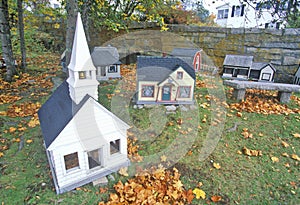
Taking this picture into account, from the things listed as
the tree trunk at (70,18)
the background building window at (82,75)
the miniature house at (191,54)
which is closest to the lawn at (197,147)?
the miniature house at (191,54)

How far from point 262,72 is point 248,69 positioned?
1.80 ft

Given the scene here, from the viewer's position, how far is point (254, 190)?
3.29 meters

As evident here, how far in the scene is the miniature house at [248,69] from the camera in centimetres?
727

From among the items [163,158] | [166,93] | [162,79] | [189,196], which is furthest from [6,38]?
[189,196]

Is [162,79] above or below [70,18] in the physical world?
below

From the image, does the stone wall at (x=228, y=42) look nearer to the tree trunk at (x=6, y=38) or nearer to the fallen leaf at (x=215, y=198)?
the tree trunk at (x=6, y=38)

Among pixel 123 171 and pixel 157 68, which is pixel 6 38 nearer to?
pixel 157 68

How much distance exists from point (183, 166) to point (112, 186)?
146 centimetres

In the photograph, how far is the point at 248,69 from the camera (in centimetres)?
734

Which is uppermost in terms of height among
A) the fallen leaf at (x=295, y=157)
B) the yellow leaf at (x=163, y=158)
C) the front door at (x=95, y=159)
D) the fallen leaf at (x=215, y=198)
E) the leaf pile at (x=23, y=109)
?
the leaf pile at (x=23, y=109)

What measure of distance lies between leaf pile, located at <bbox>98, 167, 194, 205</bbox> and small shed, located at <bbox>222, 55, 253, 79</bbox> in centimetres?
580

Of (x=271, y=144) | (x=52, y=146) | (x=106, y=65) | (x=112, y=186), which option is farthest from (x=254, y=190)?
(x=106, y=65)

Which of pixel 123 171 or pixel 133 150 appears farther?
pixel 133 150

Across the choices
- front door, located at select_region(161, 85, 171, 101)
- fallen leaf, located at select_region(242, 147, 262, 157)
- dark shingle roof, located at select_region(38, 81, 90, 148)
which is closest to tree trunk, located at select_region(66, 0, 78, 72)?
dark shingle roof, located at select_region(38, 81, 90, 148)
